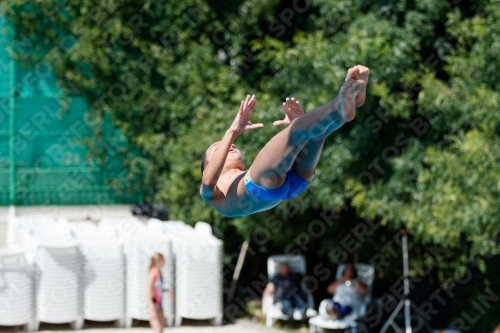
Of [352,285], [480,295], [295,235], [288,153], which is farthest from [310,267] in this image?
[288,153]

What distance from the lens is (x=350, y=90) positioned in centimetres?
390

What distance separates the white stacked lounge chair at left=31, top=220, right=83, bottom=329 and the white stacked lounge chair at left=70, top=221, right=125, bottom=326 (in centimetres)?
10

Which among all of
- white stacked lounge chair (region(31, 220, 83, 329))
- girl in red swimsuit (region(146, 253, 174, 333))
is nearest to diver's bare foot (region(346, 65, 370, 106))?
girl in red swimsuit (region(146, 253, 174, 333))

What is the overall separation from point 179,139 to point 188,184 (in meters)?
0.80

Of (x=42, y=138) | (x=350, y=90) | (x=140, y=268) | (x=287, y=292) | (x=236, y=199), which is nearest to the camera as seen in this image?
(x=350, y=90)

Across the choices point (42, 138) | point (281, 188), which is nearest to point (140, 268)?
point (42, 138)

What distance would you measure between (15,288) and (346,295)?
411cm

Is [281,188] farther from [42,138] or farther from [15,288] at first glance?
[42,138]

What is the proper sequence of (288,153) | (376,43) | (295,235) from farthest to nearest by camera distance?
(295,235) → (376,43) → (288,153)

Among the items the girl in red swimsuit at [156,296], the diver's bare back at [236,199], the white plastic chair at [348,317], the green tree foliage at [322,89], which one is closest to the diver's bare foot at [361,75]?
the diver's bare back at [236,199]

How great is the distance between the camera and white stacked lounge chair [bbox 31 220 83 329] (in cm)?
1062

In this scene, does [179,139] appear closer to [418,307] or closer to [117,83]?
[117,83]

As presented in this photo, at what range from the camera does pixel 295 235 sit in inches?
480

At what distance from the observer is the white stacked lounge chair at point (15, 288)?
10414 millimetres
